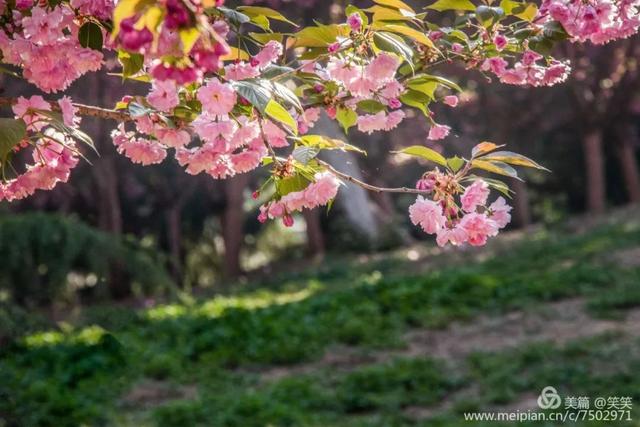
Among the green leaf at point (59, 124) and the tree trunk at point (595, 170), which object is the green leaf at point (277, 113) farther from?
the tree trunk at point (595, 170)

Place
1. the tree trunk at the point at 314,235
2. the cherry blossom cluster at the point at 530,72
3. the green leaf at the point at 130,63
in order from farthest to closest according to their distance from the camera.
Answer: the tree trunk at the point at 314,235, the cherry blossom cluster at the point at 530,72, the green leaf at the point at 130,63

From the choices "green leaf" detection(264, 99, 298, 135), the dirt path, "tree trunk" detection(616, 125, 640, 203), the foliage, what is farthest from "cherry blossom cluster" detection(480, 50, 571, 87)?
"tree trunk" detection(616, 125, 640, 203)

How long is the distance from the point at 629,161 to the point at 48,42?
545 inches

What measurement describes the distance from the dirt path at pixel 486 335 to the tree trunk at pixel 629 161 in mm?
8256

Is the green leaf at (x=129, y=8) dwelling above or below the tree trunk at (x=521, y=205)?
below

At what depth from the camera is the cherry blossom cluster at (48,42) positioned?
75.2 inches

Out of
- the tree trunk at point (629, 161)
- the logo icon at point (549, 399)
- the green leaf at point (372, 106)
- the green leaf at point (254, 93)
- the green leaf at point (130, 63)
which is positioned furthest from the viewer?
the tree trunk at point (629, 161)

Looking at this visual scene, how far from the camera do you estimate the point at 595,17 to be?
6.82ft

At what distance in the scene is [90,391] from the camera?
18.5 ft

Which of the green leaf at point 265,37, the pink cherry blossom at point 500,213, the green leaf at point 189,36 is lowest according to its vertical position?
the pink cherry blossom at point 500,213

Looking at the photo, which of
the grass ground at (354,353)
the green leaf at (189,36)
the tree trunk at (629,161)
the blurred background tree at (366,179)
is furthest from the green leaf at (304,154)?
the tree trunk at (629,161)

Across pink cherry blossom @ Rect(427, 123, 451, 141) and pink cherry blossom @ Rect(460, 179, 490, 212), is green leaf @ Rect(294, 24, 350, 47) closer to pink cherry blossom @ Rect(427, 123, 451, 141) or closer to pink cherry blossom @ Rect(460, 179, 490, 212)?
pink cherry blossom @ Rect(460, 179, 490, 212)

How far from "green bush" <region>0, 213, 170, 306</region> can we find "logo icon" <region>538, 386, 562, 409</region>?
4208 mm

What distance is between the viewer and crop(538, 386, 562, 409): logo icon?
4.84 m
